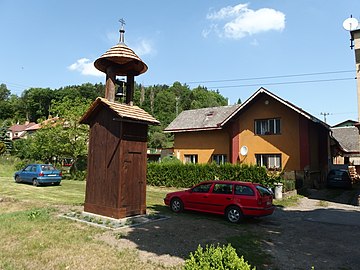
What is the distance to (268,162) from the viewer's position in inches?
909

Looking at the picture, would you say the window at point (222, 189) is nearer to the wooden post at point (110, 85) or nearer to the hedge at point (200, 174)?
the wooden post at point (110, 85)

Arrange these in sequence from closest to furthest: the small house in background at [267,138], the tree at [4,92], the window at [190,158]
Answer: the small house in background at [267,138] < the window at [190,158] < the tree at [4,92]

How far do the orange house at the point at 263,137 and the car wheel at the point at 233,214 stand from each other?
12.3 meters

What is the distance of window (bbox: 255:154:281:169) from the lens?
22558mm

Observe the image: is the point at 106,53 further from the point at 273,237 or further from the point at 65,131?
the point at 65,131

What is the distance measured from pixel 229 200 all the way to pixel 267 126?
13.7 m

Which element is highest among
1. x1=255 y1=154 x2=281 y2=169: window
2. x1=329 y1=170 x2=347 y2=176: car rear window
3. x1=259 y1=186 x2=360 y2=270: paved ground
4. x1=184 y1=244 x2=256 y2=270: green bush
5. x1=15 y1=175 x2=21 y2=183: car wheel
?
x1=255 y1=154 x2=281 y2=169: window

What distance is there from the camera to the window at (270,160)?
22558mm

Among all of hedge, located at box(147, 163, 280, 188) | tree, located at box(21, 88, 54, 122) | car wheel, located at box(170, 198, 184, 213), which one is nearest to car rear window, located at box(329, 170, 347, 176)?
hedge, located at box(147, 163, 280, 188)

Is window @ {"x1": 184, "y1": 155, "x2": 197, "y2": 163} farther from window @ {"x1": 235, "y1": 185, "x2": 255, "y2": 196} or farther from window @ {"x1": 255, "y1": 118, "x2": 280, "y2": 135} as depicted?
window @ {"x1": 235, "y1": 185, "x2": 255, "y2": 196}

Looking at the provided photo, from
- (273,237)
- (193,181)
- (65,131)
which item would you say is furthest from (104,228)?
(65,131)

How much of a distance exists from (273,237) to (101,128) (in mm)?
7059

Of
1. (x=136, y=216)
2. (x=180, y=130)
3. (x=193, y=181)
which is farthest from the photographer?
(x=180, y=130)

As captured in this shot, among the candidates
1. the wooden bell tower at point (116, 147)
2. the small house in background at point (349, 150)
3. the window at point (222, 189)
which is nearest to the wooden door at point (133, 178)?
the wooden bell tower at point (116, 147)
